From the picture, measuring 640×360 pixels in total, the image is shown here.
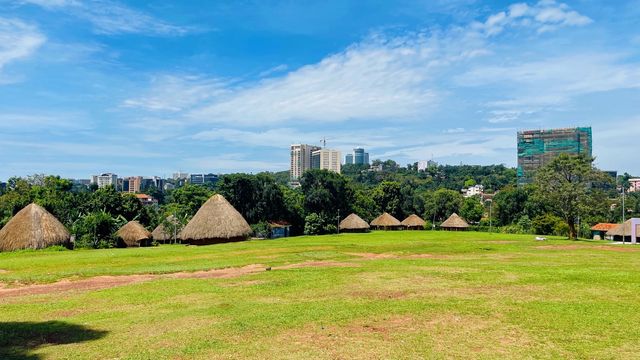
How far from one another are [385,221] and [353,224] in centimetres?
1025

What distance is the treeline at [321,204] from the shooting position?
48.8 metres

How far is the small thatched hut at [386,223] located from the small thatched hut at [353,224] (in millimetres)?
7081

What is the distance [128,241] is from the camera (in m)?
55.1

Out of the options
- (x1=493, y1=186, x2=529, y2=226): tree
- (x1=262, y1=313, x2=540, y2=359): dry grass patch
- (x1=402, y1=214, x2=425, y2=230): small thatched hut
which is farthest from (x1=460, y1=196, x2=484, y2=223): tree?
(x1=262, y1=313, x2=540, y2=359): dry grass patch

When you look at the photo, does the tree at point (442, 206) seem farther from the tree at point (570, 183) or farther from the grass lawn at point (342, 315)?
the grass lawn at point (342, 315)

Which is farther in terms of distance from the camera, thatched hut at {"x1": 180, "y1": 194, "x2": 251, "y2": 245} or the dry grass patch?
thatched hut at {"x1": 180, "y1": 194, "x2": 251, "y2": 245}

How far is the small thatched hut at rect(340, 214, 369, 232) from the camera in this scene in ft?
265

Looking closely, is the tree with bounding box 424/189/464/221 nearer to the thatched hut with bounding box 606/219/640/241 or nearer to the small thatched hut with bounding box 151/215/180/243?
the thatched hut with bounding box 606/219/640/241

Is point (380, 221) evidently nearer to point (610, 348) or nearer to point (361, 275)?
point (361, 275)

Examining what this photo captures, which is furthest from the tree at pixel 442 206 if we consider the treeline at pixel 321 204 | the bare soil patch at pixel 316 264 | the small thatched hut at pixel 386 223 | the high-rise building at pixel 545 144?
the high-rise building at pixel 545 144

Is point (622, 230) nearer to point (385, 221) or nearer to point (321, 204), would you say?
point (385, 221)

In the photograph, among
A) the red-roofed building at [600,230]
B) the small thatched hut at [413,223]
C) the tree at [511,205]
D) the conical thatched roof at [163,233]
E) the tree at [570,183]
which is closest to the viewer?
the tree at [570,183]

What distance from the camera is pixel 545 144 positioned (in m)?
183

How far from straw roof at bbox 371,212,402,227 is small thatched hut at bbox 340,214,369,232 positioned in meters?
7.02
